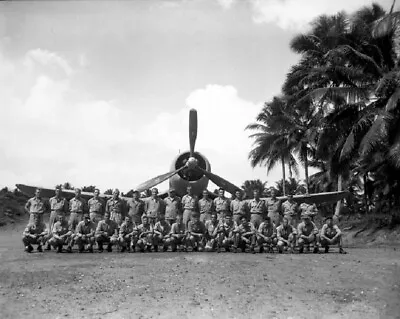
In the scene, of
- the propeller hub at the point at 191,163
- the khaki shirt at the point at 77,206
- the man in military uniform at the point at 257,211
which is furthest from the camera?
the propeller hub at the point at 191,163

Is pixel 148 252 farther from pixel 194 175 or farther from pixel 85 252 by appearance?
pixel 194 175

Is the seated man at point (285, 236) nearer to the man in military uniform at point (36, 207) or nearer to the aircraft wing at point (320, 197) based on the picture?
the aircraft wing at point (320, 197)

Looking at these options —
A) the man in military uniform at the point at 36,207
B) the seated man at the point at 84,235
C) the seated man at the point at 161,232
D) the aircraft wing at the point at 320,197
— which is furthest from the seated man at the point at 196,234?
the aircraft wing at the point at 320,197

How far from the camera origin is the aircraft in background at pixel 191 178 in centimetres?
1833

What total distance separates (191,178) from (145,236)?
22.6 ft

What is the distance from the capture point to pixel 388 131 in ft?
54.6

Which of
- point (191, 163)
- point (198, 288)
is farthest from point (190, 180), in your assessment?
point (198, 288)

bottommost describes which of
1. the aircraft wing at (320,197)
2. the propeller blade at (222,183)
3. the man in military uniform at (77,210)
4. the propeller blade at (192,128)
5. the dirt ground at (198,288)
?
the dirt ground at (198,288)

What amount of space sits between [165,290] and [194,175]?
12351mm

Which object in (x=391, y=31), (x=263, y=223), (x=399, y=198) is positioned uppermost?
(x=391, y=31)

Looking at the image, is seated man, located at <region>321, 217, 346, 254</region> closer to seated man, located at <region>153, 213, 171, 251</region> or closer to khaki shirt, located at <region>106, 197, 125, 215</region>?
seated man, located at <region>153, 213, 171, 251</region>

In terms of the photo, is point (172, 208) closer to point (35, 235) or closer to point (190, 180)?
point (35, 235)

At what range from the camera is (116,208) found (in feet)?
46.8

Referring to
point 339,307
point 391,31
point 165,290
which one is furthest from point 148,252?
point 391,31
